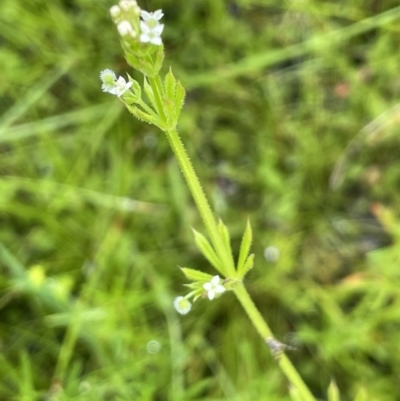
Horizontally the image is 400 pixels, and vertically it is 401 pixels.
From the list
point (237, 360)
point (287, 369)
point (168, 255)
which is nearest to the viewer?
point (287, 369)

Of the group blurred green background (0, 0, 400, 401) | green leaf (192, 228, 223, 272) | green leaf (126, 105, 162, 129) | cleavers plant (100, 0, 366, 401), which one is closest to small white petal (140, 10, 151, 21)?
cleavers plant (100, 0, 366, 401)

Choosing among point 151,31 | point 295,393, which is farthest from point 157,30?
point 295,393

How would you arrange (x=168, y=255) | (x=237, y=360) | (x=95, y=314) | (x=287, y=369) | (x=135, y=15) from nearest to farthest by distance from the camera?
(x=135, y=15)
(x=287, y=369)
(x=95, y=314)
(x=237, y=360)
(x=168, y=255)

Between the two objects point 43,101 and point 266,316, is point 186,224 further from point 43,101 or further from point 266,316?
point 43,101

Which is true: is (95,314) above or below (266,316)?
above

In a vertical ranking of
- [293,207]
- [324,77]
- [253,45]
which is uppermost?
[253,45]

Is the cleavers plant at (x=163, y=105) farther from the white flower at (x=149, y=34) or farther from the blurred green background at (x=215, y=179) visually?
the blurred green background at (x=215, y=179)

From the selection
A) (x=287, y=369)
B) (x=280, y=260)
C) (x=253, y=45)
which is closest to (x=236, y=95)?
(x=253, y=45)
